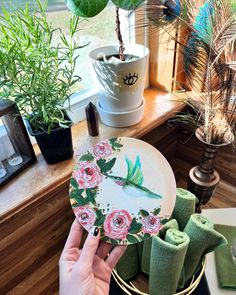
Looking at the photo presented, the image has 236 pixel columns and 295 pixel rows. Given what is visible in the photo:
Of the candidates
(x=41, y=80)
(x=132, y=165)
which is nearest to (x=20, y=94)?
(x=41, y=80)

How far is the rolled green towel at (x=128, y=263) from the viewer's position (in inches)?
29.9

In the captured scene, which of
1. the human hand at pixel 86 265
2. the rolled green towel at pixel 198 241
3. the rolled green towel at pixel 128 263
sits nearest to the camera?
the human hand at pixel 86 265

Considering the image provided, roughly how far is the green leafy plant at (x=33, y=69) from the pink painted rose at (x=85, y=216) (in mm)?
236

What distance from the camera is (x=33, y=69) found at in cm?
59

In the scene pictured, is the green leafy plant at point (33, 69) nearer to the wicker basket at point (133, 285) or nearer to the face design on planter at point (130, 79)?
the face design on planter at point (130, 79)

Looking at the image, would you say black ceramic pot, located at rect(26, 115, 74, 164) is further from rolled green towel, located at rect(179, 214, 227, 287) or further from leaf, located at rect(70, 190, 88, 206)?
rolled green towel, located at rect(179, 214, 227, 287)

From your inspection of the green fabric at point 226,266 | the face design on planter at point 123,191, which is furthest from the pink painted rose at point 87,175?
the green fabric at point 226,266

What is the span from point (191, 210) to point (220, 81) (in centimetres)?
40

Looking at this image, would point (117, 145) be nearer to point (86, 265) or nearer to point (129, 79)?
point (129, 79)

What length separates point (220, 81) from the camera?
67 cm

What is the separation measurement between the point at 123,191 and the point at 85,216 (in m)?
0.13

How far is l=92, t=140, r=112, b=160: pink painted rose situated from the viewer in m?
0.69

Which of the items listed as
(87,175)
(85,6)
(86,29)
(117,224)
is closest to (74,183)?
(87,175)

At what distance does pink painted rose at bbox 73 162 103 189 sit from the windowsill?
0.08 m
